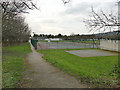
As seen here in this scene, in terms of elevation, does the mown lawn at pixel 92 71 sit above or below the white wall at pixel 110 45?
below

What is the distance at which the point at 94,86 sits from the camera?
400 cm

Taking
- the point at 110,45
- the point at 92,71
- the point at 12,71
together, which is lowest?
the point at 92,71

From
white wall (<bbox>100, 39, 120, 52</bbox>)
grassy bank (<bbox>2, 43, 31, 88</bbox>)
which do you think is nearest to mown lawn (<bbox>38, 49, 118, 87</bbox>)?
grassy bank (<bbox>2, 43, 31, 88</bbox>)

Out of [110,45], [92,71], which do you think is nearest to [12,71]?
[92,71]

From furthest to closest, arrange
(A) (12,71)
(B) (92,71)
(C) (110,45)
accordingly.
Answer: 1. (C) (110,45)
2. (B) (92,71)
3. (A) (12,71)

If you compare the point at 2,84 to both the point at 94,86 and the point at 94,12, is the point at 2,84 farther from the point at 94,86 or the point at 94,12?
the point at 94,12

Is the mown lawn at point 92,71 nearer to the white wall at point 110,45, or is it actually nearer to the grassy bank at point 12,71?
the grassy bank at point 12,71

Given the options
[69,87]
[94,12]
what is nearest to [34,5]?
[94,12]

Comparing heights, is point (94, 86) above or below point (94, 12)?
below

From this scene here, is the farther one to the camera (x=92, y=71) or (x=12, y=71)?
(x=92, y=71)

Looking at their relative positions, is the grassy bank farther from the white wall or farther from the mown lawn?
the white wall

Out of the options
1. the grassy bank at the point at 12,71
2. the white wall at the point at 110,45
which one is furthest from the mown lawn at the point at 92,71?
the white wall at the point at 110,45

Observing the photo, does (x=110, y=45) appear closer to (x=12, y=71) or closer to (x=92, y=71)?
(x=92, y=71)

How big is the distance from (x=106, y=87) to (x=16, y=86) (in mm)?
3469
